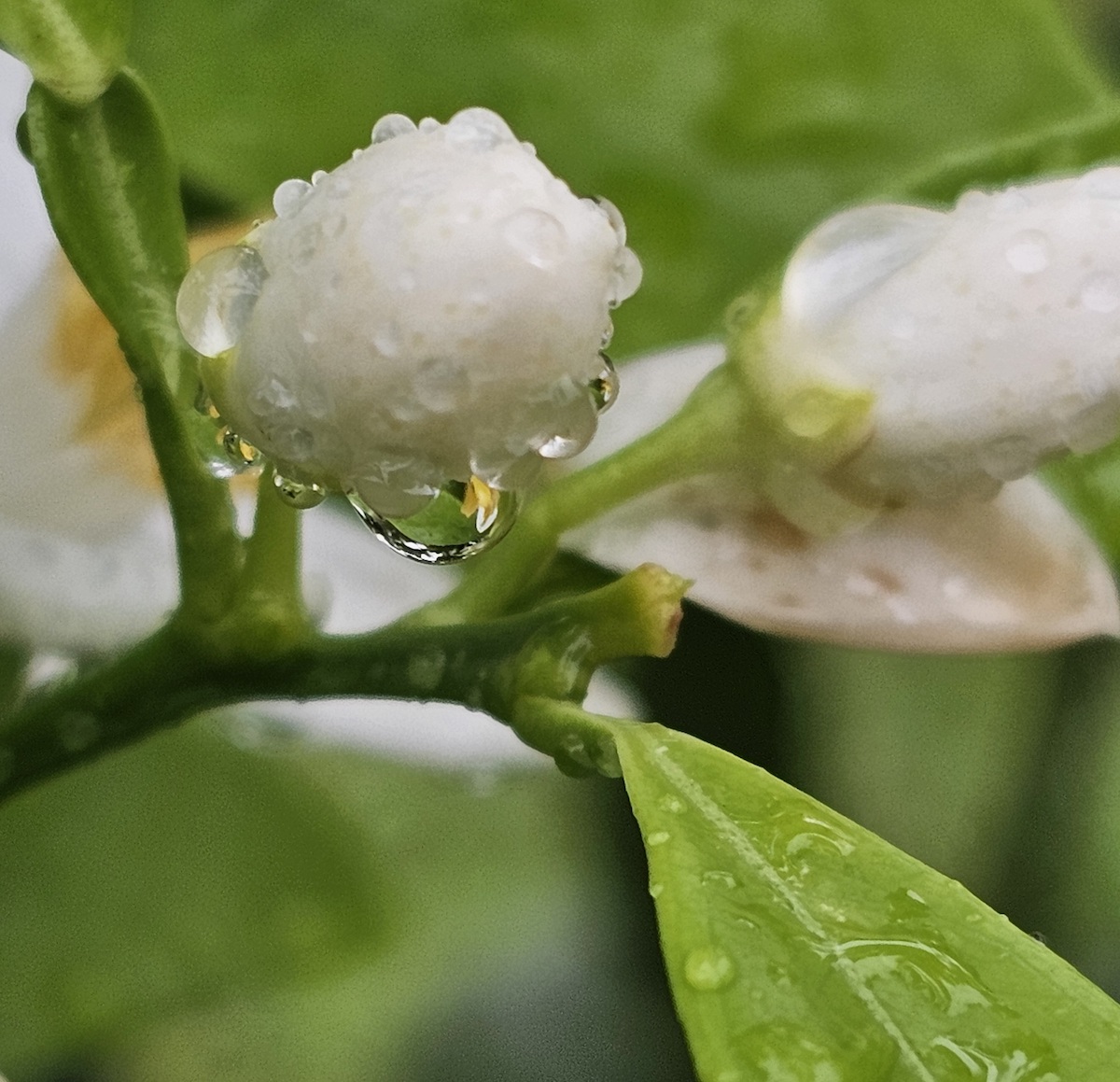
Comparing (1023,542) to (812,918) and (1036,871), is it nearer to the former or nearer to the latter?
(812,918)

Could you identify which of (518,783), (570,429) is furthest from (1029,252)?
(518,783)

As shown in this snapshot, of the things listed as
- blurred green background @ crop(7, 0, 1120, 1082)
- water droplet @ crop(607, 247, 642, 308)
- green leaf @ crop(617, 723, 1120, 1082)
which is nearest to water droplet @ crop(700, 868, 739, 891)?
green leaf @ crop(617, 723, 1120, 1082)

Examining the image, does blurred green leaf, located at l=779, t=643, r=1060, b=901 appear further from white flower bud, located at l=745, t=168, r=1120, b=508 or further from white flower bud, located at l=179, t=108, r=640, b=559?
white flower bud, located at l=179, t=108, r=640, b=559

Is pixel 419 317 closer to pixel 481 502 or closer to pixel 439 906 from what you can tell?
pixel 481 502

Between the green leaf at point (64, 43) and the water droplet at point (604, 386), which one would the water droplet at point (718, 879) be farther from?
the green leaf at point (64, 43)

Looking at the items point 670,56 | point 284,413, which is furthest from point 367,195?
point 670,56

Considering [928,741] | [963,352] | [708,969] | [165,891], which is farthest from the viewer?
[928,741]
